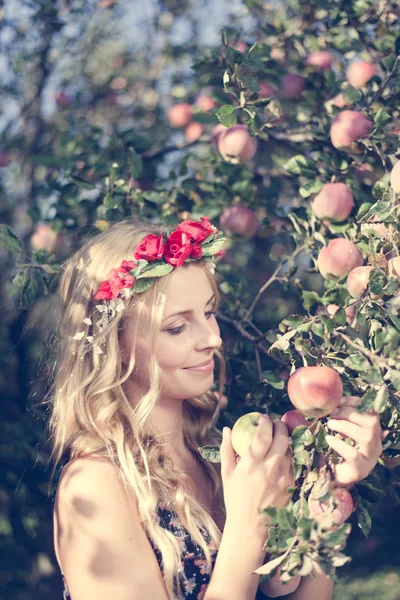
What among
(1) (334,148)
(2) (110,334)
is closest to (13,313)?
(2) (110,334)

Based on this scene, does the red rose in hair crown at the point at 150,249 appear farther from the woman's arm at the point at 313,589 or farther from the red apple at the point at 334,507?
the woman's arm at the point at 313,589

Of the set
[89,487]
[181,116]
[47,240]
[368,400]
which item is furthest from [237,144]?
[89,487]

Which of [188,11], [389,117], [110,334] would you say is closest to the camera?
[110,334]

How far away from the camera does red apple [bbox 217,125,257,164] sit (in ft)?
7.93

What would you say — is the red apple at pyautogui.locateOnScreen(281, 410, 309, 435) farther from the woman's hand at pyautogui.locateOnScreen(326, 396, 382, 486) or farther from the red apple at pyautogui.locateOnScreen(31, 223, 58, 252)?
the red apple at pyautogui.locateOnScreen(31, 223, 58, 252)

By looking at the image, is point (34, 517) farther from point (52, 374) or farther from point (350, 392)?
point (350, 392)

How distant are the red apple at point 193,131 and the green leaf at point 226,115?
0.74m

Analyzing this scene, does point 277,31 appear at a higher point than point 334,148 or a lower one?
higher

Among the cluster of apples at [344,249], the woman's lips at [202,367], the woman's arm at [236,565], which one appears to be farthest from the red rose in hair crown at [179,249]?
the woman's arm at [236,565]

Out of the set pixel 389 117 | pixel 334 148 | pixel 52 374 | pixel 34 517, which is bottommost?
pixel 34 517

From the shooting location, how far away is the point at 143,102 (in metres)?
3.65

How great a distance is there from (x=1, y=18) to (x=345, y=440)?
7.78ft

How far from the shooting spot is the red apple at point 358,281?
1.86 metres

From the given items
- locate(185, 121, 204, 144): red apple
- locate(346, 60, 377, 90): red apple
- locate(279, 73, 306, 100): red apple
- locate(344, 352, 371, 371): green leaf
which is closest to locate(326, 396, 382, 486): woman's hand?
locate(344, 352, 371, 371): green leaf
